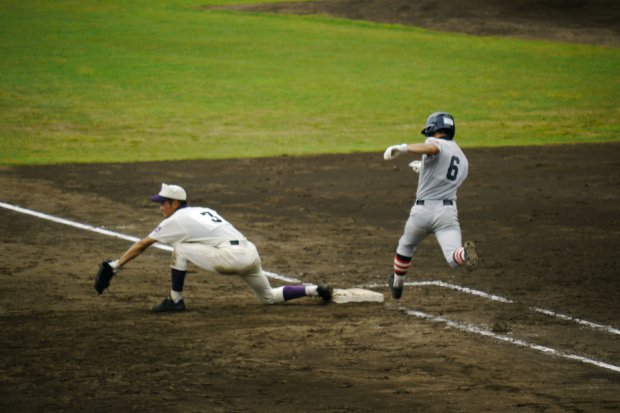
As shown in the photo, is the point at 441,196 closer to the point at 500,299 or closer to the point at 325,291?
the point at 500,299

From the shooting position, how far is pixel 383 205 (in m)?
16.7

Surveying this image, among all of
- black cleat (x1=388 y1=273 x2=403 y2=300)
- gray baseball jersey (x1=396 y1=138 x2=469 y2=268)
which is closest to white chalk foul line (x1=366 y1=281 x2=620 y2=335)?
black cleat (x1=388 y1=273 x2=403 y2=300)

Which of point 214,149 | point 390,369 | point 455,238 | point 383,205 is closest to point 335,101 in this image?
point 214,149

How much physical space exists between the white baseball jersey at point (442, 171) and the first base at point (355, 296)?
112 cm

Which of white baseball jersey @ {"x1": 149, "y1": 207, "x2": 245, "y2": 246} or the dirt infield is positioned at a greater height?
white baseball jersey @ {"x1": 149, "y1": 207, "x2": 245, "y2": 246}

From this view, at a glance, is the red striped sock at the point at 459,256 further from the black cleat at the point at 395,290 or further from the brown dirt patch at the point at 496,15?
the brown dirt patch at the point at 496,15

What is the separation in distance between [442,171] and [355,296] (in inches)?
61.2

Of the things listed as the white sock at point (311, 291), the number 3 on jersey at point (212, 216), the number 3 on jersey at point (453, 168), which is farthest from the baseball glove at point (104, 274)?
the number 3 on jersey at point (453, 168)

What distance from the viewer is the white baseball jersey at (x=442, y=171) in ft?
34.1

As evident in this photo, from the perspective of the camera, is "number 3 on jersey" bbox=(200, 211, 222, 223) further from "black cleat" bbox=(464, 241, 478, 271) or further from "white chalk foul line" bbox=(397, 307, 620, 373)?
"black cleat" bbox=(464, 241, 478, 271)

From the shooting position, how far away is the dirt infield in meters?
7.64

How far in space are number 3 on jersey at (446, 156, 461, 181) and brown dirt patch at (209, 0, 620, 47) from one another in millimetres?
32074

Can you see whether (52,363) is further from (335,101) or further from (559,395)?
(335,101)

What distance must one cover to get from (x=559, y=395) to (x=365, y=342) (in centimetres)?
200
